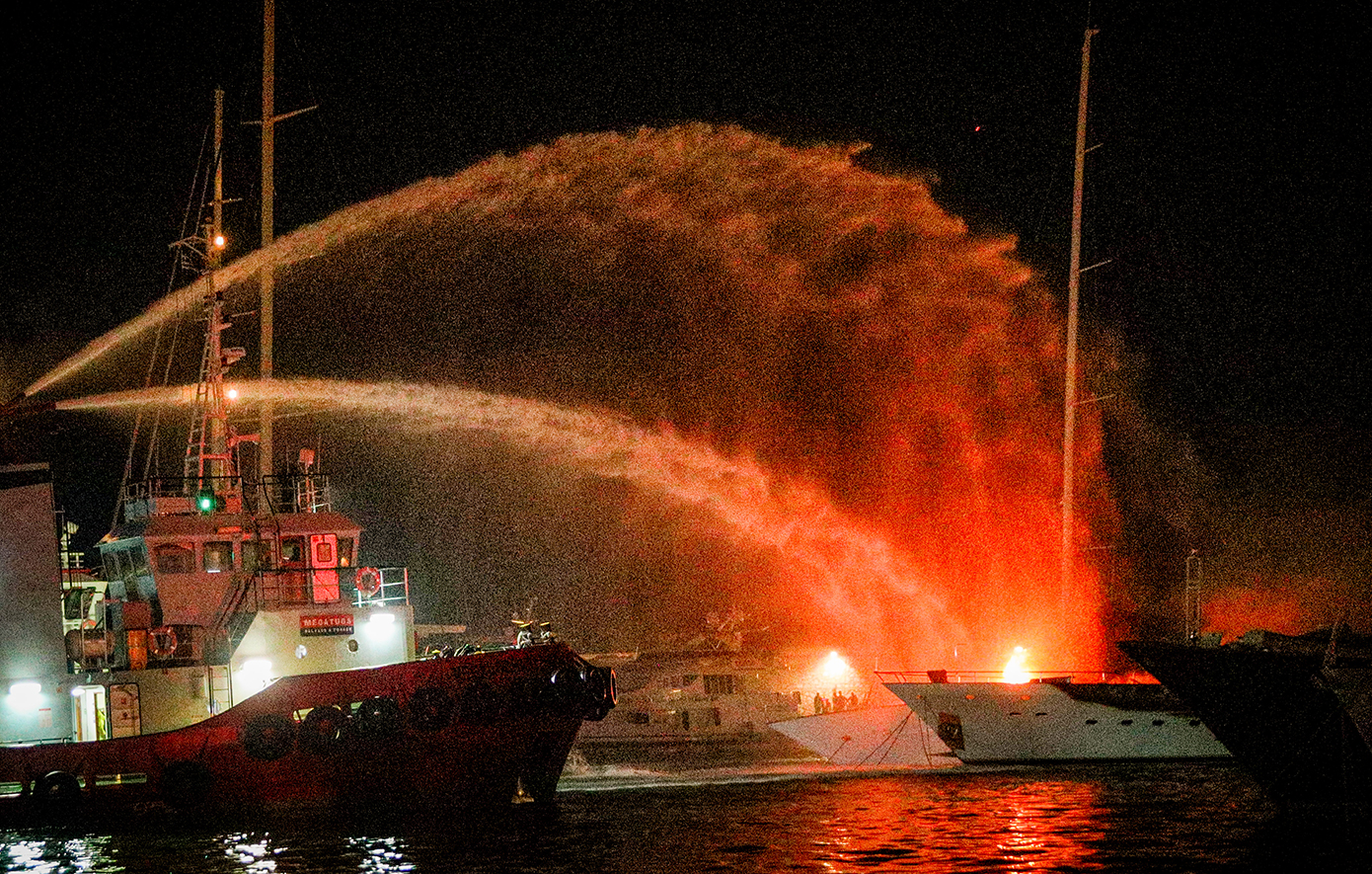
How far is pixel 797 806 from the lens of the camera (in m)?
31.8

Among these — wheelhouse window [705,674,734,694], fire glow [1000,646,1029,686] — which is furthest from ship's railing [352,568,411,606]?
wheelhouse window [705,674,734,694]

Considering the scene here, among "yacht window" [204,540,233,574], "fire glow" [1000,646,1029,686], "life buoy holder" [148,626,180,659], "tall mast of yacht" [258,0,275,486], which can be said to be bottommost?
"fire glow" [1000,646,1029,686]

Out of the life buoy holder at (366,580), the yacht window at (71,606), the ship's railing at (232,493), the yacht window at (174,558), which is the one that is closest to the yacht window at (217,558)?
the yacht window at (174,558)

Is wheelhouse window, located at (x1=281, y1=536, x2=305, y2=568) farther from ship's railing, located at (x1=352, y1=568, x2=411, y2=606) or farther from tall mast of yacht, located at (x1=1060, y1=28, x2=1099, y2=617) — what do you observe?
tall mast of yacht, located at (x1=1060, y1=28, x2=1099, y2=617)

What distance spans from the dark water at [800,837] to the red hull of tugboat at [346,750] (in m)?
0.72

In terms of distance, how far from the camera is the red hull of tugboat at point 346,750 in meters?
30.3

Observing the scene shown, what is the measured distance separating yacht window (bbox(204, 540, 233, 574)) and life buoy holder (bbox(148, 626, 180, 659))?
2.05 metres

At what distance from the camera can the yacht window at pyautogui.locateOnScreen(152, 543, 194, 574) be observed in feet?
114

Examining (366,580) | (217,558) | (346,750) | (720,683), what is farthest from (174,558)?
(720,683)

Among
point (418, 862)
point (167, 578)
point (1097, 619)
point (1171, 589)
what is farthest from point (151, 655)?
point (1171, 589)

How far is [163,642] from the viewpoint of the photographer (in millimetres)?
33062

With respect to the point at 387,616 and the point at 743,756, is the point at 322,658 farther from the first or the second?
the point at 743,756

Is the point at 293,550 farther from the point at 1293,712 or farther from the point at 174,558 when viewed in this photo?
the point at 1293,712

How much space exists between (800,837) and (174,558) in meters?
16.2
